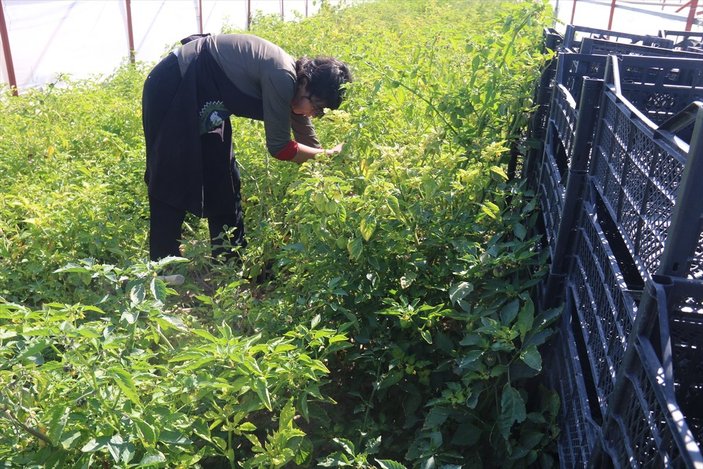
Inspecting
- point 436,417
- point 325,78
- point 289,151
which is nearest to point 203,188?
point 289,151

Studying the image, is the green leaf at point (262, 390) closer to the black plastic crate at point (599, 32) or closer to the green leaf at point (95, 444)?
the green leaf at point (95, 444)

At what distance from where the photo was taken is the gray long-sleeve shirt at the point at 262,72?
2.85 metres

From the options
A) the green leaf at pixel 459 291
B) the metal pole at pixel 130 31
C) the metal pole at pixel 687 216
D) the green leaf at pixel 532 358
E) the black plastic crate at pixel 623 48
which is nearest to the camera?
the metal pole at pixel 687 216

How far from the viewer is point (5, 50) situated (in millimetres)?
5586

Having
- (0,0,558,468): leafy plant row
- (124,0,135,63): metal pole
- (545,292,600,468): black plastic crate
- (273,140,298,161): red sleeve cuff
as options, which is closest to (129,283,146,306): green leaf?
(0,0,558,468): leafy plant row

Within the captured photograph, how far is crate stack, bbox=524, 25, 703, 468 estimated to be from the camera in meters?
1.11

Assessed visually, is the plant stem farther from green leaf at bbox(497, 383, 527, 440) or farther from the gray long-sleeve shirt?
the gray long-sleeve shirt

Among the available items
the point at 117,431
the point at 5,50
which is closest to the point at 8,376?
the point at 117,431

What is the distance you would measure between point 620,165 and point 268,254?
1720 mm

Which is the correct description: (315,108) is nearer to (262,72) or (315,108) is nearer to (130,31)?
(262,72)

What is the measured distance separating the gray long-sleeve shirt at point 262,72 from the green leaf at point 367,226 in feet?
3.19

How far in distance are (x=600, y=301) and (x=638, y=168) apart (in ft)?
1.17

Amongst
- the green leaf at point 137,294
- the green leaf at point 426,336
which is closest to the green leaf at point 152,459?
the green leaf at point 137,294

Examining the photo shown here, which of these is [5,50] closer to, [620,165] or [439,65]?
[439,65]
